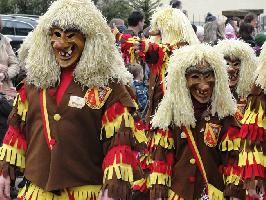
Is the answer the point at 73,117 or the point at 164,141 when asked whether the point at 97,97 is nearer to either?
the point at 73,117

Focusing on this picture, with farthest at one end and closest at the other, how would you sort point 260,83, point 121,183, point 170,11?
1. point 170,11
2. point 260,83
3. point 121,183

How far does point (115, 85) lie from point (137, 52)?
2.76 meters

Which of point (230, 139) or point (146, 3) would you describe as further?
point (146, 3)

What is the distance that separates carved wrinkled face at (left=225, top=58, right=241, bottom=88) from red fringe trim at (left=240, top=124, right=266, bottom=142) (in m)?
1.92

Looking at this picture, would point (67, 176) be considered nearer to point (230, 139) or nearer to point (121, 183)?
point (121, 183)

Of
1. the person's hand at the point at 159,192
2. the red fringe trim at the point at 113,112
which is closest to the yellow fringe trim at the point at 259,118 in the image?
the person's hand at the point at 159,192

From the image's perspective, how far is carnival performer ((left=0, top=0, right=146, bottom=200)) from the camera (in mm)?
4371

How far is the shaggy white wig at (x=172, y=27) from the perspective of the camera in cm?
777

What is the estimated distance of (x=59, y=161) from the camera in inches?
172

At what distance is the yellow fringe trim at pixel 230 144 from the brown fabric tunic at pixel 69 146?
110cm

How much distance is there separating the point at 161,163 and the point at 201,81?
0.71m

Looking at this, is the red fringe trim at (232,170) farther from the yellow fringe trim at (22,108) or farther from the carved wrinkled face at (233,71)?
the carved wrinkled face at (233,71)

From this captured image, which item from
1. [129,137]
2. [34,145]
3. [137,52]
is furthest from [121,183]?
[137,52]

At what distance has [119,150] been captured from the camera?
432 centimetres
